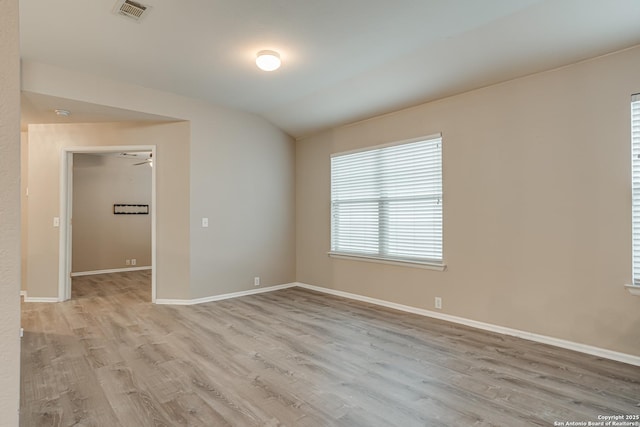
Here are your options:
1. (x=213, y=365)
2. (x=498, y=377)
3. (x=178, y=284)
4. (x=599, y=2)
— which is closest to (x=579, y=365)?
(x=498, y=377)

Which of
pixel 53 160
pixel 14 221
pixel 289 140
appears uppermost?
pixel 289 140

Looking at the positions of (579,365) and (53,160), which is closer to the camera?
(579,365)

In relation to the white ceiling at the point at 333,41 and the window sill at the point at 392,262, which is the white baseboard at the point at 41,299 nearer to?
the white ceiling at the point at 333,41

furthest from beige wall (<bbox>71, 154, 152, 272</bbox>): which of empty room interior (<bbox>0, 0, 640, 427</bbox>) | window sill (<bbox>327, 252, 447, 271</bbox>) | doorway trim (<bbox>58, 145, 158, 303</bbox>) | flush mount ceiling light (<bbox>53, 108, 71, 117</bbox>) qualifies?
window sill (<bbox>327, 252, 447, 271</bbox>)

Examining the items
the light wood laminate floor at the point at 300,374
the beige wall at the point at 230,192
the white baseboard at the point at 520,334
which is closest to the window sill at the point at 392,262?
the white baseboard at the point at 520,334

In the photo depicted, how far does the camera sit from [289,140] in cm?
600

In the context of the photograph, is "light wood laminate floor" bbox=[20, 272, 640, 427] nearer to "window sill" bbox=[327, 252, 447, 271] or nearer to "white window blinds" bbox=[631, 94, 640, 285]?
"window sill" bbox=[327, 252, 447, 271]

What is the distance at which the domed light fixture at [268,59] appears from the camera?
341 centimetres

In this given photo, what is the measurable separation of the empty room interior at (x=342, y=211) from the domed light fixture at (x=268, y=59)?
0.01 metres

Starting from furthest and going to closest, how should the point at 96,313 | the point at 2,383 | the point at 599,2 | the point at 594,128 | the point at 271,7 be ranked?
the point at 96,313 < the point at 594,128 < the point at 271,7 < the point at 599,2 < the point at 2,383

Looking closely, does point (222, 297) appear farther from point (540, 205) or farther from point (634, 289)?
point (634, 289)

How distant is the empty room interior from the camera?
95.3 inches

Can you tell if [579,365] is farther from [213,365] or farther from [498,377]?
[213,365]

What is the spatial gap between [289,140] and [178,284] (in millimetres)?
2880
